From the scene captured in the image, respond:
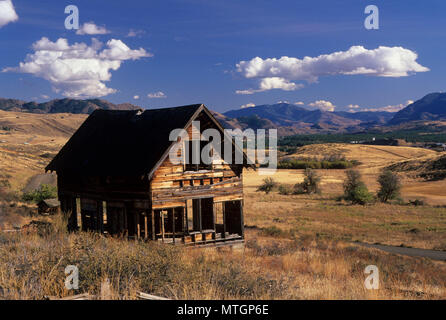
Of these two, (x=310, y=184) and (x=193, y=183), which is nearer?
(x=193, y=183)

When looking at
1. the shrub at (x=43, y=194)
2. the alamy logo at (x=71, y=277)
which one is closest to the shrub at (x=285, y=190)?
the shrub at (x=43, y=194)

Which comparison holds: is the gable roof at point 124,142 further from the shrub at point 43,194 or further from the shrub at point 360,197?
the shrub at point 360,197

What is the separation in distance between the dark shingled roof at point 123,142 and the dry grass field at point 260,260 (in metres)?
2.74

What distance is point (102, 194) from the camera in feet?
57.1

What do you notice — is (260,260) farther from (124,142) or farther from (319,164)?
(319,164)

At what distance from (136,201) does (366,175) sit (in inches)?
2859

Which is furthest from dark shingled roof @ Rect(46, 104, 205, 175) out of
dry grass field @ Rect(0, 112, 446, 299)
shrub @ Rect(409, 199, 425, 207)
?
shrub @ Rect(409, 199, 425, 207)

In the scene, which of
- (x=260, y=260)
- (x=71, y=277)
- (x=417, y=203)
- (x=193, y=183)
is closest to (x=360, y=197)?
(x=417, y=203)

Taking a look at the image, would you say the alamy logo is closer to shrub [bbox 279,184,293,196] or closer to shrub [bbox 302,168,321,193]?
shrub [bbox 279,184,293,196]

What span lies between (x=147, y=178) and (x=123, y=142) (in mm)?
3158

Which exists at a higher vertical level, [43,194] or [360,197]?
[43,194]

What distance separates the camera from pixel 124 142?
17.3m

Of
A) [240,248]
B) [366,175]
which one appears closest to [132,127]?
[240,248]

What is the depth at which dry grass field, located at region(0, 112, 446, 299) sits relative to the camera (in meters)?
8.39
